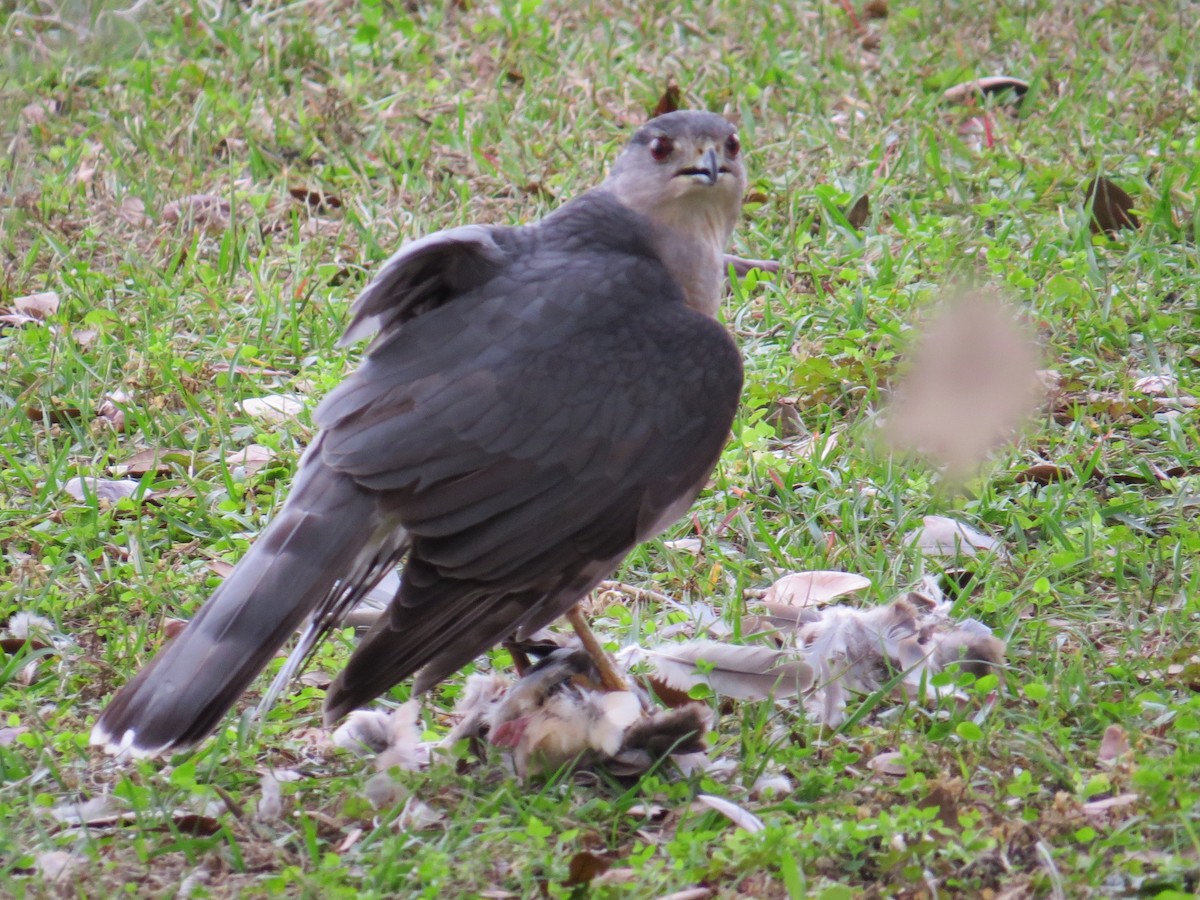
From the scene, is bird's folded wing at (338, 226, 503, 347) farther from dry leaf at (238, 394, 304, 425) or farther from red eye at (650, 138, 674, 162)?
dry leaf at (238, 394, 304, 425)

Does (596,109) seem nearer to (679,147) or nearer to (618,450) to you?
(679,147)

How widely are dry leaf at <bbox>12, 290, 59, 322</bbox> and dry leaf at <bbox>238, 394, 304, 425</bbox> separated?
3.43 feet

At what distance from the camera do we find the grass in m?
3.24

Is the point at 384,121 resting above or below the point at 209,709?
above

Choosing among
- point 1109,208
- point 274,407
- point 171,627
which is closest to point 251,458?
point 274,407

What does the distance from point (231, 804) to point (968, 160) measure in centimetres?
435

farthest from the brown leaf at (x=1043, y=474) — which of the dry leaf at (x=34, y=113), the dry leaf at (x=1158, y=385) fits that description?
the dry leaf at (x=34, y=113)

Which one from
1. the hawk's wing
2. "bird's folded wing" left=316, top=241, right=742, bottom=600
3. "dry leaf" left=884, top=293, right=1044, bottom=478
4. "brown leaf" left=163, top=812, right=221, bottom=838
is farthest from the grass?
"bird's folded wing" left=316, top=241, right=742, bottom=600

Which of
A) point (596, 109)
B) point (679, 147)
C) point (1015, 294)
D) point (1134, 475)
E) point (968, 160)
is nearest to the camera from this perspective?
point (679, 147)

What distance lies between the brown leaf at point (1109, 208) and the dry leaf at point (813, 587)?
2375 millimetres

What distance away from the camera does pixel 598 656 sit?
381cm

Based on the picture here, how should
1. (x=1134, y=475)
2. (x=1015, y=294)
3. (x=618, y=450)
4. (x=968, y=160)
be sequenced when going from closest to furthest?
1. (x=618, y=450)
2. (x=1134, y=475)
3. (x=1015, y=294)
4. (x=968, y=160)

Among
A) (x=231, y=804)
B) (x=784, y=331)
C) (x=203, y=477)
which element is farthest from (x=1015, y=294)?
(x=231, y=804)

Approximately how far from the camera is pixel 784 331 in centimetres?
550
